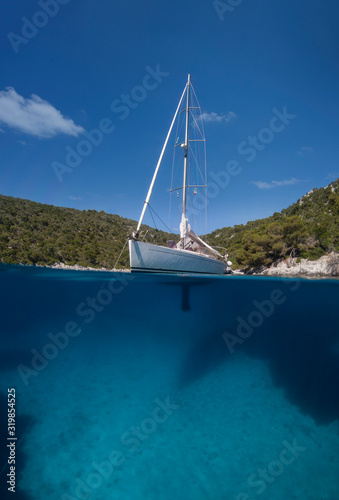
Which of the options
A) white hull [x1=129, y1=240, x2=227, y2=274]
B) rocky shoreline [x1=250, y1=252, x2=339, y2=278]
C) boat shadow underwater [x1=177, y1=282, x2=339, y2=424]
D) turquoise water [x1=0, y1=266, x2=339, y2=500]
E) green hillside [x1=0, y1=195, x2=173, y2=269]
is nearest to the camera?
turquoise water [x1=0, y1=266, x2=339, y2=500]

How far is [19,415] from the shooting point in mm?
5648

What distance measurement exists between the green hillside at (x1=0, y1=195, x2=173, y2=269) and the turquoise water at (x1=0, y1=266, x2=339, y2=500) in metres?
23.0

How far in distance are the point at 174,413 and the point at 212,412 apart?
1.13 m

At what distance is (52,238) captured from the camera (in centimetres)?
4159

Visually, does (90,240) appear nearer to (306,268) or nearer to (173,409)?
(173,409)

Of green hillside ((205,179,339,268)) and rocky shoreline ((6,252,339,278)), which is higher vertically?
green hillside ((205,179,339,268))

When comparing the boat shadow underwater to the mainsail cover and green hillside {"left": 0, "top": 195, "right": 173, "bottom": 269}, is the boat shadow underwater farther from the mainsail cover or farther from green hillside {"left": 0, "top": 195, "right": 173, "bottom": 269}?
green hillside {"left": 0, "top": 195, "right": 173, "bottom": 269}

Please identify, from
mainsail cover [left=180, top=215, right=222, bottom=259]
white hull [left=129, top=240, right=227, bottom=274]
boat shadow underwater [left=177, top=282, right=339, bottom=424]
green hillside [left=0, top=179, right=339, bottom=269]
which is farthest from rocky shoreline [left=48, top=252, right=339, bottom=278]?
white hull [left=129, top=240, right=227, bottom=274]

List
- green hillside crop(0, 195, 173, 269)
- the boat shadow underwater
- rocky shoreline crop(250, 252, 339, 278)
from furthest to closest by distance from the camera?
green hillside crop(0, 195, 173, 269), rocky shoreline crop(250, 252, 339, 278), the boat shadow underwater

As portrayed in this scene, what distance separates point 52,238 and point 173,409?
4346 cm

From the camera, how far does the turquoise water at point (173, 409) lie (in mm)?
4016

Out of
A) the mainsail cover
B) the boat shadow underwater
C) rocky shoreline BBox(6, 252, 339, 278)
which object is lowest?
the boat shadow underwater

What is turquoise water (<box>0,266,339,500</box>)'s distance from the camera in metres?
4.02

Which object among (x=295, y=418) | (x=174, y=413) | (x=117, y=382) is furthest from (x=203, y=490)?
(x=117, y=382)
